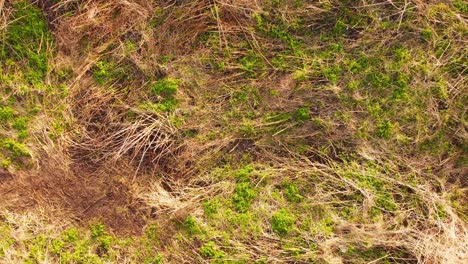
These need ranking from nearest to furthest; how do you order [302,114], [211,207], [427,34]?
[427,34], [302,114], [211,207]

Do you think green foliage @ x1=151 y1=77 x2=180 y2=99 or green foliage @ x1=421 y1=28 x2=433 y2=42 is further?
green foliage @ x1=151 y1=77 x2=180 y2=99

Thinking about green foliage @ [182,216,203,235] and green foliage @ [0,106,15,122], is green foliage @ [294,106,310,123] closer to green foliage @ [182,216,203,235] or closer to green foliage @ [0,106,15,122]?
green foliage @ [182,216,203,235]

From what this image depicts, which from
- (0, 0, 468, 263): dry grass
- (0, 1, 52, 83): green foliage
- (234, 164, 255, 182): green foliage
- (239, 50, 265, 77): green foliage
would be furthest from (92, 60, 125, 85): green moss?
(234, 164, 255, 182): green foliage

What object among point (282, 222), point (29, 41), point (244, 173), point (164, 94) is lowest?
point (282, 222)

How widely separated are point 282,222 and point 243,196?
44 centimetres

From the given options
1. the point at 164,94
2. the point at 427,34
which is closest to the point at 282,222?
the point at 164,94

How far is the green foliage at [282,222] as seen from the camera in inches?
143

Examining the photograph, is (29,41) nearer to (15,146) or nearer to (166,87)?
(15,146)

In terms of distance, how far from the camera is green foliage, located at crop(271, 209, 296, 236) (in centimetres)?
Result: 364

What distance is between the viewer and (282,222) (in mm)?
3641

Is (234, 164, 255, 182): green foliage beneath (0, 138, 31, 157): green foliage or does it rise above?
beneath

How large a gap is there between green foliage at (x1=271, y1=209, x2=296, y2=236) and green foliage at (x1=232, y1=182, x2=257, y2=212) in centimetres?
27

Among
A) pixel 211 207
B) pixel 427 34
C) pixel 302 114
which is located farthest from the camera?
pixel 211 207

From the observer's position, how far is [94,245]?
3.83 m
